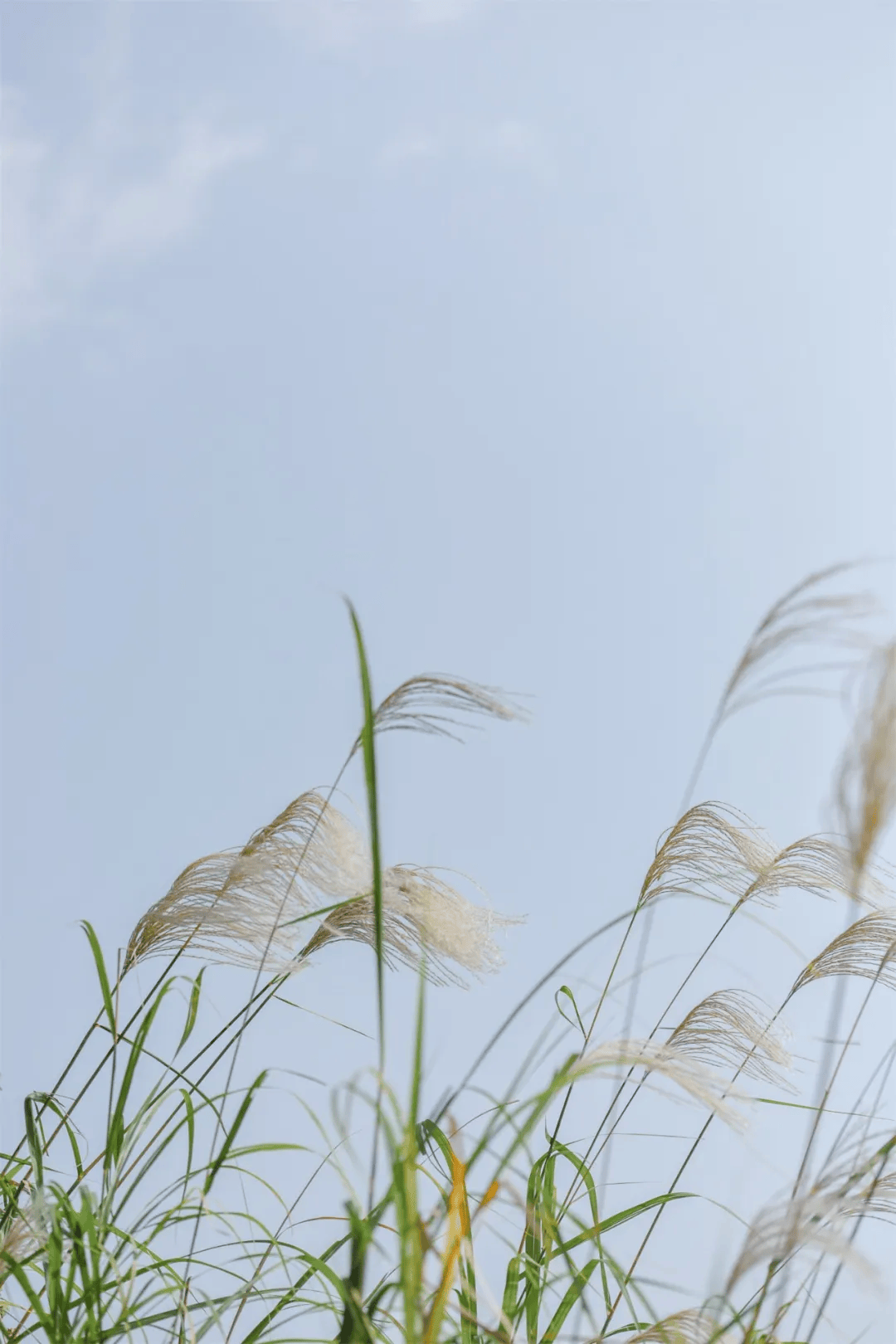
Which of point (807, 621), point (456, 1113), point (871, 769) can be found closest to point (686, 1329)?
point (456, 1113)

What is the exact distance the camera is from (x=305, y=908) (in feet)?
4.64

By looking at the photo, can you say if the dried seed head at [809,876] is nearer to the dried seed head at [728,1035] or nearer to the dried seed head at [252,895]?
the dried seed head at [728,1035]

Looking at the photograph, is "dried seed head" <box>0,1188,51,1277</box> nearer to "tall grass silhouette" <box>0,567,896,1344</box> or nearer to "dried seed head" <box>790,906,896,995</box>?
"tall grass silhouette" <box>0,567,896,1344</box>

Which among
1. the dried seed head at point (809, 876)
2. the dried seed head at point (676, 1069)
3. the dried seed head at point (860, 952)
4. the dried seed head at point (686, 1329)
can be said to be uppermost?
the dried seed head at point (809, 876)

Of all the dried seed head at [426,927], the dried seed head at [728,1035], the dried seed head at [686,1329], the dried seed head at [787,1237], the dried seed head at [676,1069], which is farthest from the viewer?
the dried seed head at [728,1035]

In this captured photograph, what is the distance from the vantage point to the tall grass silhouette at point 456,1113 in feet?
2.65

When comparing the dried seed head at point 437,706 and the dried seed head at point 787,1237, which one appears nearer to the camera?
the dried seed head at point 787,1237

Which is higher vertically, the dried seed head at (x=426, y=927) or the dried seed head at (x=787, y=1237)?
the dried seed head at (x=426, y=927)

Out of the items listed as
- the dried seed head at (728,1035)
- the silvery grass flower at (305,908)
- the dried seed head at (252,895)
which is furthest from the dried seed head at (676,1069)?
the dried seed head at (728,1035)

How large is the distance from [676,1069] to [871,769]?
279 millimetres

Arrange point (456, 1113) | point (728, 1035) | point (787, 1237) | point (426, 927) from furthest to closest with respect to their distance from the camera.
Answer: point (728, 1035) < point (426, 927) < point (456, 1113) < point (787, 1237)

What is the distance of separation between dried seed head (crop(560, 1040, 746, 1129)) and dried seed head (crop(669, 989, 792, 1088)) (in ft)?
2.25

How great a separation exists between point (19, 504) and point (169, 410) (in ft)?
5.21

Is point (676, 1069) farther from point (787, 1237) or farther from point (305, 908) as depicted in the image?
point (305, 908)
